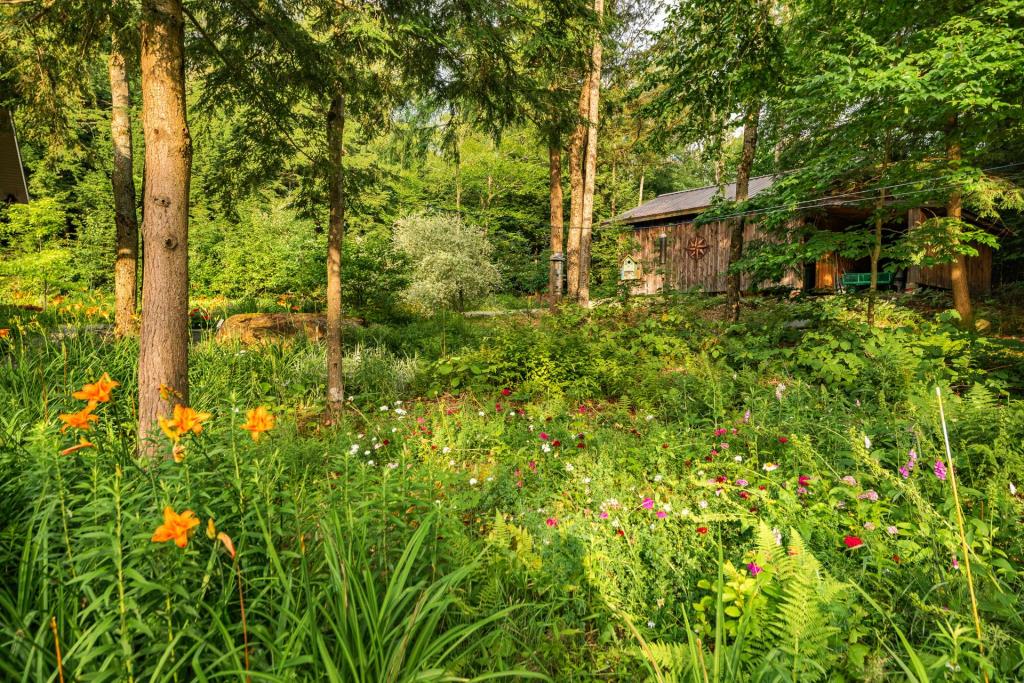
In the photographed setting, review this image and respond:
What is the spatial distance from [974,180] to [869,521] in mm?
6746

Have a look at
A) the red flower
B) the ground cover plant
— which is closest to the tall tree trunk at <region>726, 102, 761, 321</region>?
the ground cover plant

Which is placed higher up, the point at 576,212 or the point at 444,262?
the point at 576,212

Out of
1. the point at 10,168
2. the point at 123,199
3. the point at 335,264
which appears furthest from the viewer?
the point at 10,168

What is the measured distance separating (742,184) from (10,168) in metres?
16.1

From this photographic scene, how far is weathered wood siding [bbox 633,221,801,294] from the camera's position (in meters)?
17.8

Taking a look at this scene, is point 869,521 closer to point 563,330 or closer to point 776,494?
point 776,494

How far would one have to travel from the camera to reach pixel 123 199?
7613 millimetres

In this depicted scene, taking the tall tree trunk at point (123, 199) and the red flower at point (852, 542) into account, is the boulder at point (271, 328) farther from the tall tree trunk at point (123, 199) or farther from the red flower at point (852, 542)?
the red flower at point (852, 542)

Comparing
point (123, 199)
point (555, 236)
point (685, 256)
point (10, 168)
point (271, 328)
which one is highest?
point (10, 168)

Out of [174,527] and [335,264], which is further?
[335,264]

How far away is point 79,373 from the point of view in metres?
4.09

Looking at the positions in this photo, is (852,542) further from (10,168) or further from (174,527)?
(10,168)

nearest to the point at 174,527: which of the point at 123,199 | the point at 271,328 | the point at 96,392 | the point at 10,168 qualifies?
the point at 96,392

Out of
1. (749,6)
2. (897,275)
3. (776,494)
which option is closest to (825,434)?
(776,494)
